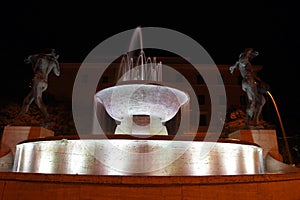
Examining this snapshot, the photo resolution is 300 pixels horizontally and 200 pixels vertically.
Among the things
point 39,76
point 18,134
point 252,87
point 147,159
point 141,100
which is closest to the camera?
point 147,159

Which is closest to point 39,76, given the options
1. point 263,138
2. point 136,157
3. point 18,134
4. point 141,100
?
point 18,134

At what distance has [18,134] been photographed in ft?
34.3

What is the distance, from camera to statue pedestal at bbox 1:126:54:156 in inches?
404

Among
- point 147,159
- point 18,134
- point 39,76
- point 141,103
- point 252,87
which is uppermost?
point 39,76

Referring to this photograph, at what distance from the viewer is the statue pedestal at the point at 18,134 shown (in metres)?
10.3

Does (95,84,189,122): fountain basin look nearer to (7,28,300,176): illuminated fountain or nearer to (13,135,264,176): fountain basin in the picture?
(7,28,300,176): illuminated fountain

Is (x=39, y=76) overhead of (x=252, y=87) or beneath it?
overhead

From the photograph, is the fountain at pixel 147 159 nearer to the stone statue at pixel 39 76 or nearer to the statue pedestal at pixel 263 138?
the statue pedestal at pixel 263 138

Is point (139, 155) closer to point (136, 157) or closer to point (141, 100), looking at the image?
point (136, 157)

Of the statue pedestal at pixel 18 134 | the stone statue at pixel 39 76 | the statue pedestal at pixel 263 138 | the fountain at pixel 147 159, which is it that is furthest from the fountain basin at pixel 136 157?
the stone statue at pixel 39 76

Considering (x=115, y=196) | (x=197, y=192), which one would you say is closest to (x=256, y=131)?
(x=197, y=192)

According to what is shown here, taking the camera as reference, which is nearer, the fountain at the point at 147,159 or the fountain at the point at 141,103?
the fountain at the point at 147,159

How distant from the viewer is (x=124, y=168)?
7387mm

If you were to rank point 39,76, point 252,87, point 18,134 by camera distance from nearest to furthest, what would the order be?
point 18,134, point 39,76, point 252,87
